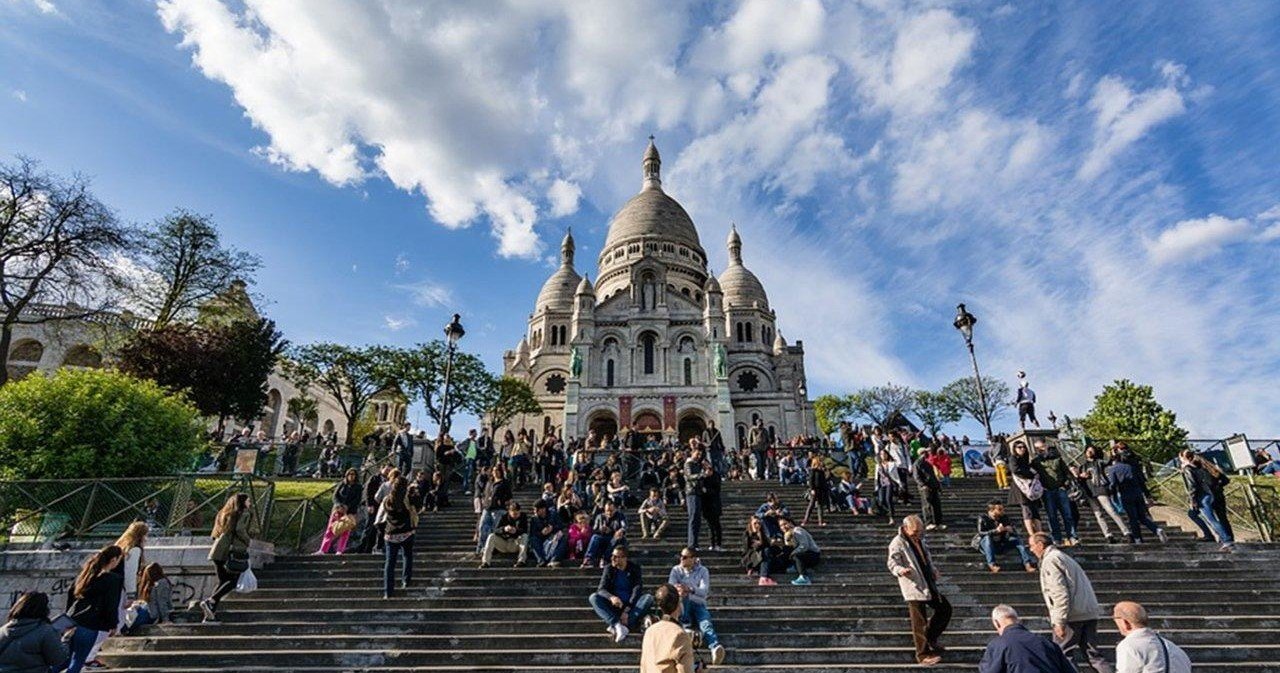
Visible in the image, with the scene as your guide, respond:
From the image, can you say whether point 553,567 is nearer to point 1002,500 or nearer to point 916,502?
point 916,502

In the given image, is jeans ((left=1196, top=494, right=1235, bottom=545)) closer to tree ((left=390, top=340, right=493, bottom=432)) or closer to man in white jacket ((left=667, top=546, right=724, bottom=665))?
man in white jacket ((left=667, top=546, right=724, bottom=665))

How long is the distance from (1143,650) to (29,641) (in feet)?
24.0

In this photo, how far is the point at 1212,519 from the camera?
29.9ft

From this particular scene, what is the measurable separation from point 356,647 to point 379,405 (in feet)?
203

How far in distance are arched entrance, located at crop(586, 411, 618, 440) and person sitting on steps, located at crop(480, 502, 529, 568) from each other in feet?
86.5

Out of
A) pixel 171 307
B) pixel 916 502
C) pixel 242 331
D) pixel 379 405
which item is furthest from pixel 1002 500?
pixel 379 405

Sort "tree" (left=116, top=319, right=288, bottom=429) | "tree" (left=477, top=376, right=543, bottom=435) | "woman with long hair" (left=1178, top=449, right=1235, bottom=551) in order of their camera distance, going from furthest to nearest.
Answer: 1. "tree" (left=477, top=376, right=543, bottom=435)
2. "tree" (left=116, top=319, right=288, bottom=429)
3. "woman with long hair" (left=1178, top=449, right=1235, bottom=551)

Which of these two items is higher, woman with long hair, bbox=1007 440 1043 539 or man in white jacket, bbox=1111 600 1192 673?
woman with long hair, bbox=1007 440 1043 539

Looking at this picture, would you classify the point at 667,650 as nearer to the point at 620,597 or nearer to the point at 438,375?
the point at 620,597

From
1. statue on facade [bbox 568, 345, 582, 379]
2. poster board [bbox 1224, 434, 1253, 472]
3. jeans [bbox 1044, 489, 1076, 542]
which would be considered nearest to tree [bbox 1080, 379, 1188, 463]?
poster board [bbox 1224, 434, 1253, 472]

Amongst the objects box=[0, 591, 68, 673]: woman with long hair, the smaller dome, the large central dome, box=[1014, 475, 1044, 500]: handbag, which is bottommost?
box=[0, 591, 68, 673]: woman with long hair

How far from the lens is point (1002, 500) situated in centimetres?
1327

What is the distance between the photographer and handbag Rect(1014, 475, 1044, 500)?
9.18 meters

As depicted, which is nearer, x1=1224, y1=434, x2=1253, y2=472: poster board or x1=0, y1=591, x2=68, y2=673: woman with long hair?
x1=0, y1=591, x2=68, y2=673: woman with long hair
